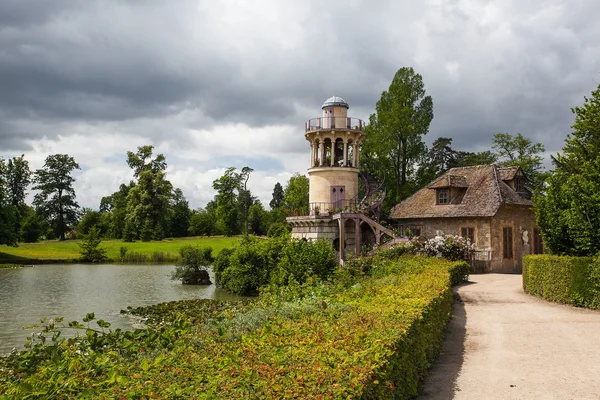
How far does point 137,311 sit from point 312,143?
19.0m

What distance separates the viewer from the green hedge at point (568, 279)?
17406mm

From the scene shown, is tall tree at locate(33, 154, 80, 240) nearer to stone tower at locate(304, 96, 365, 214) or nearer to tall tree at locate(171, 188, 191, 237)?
tall tree at locate(171, 188, 191, 237)

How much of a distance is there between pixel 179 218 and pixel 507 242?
62.7 meters

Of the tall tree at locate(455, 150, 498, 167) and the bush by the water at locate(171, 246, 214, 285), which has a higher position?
the tall tree at locate(455, 150, 498, 167)

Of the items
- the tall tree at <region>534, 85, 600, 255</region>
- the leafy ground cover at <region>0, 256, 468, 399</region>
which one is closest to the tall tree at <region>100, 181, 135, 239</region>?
the tall tree at <region>534, 85, 600, 255</region>

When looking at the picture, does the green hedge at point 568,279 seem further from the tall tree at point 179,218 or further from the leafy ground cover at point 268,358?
the tall tree at point 179,218

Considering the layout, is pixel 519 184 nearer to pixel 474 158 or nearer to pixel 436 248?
pixel 436 248

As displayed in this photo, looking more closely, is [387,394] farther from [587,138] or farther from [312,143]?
[312,143]

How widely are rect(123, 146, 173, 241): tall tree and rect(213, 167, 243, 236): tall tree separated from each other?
288 inches

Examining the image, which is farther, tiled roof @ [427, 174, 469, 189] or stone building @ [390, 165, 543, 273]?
tiled roof @ [427, 174, 469, 189]

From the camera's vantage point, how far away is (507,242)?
3203 centimetres

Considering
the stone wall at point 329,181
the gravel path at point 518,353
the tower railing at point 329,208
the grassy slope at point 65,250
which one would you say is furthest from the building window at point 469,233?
the grassy slope at point 65,250

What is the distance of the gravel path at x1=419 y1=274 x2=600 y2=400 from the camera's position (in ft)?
30.8

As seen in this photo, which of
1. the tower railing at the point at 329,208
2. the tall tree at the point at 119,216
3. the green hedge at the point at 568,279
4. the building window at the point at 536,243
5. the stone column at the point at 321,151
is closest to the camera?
the green hedge at the point at 568,279
